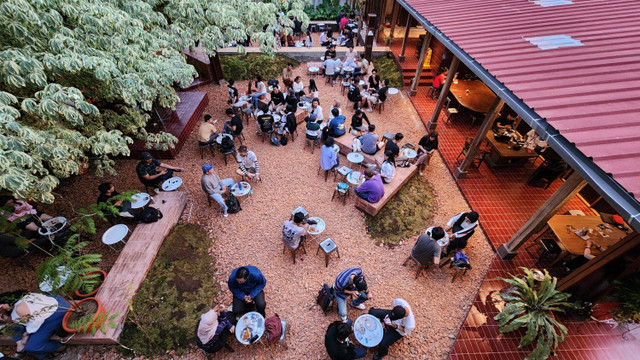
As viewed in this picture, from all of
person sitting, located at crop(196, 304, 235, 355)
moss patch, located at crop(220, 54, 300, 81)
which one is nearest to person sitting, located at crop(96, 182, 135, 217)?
person sitting, located at crop(196, 304, 235, 355)

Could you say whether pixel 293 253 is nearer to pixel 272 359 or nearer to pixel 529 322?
pixel 272 359

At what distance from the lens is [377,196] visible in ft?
24.2

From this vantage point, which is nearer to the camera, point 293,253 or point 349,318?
point 349,318

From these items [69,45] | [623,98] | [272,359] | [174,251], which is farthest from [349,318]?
[69,45]

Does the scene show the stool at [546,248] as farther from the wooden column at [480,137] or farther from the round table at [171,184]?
the round table at [171,184]

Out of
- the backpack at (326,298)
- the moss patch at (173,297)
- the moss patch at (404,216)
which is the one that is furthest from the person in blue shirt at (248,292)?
the moss patch at (404,216)

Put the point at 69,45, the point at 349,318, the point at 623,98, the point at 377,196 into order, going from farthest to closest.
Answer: the point at 377,196
the point at 349,318
the point at 623,98
the point at 69,45

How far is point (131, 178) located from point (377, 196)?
7.79 metres

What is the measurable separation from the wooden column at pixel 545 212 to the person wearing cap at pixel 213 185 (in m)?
7.53

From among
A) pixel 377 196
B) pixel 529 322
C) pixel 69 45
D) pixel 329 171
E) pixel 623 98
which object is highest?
pixel 69 45

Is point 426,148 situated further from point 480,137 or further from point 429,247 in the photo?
point 429,247

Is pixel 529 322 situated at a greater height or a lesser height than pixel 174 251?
greater

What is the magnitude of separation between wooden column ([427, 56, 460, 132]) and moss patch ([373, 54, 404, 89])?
3870mm

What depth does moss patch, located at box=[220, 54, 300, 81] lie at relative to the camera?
14086mm
